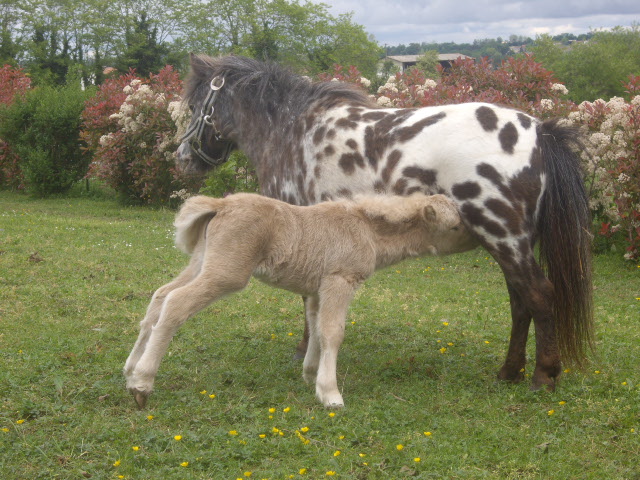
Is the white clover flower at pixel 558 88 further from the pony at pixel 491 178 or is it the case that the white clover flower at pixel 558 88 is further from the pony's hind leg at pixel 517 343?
the pony's hind leg at pixel 517 343

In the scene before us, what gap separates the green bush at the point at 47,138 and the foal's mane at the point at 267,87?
36.5 feet

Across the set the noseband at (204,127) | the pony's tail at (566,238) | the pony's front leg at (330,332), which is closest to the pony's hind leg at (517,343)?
the pony's tail at (566,238)

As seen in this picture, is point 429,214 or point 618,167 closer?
point 429,214

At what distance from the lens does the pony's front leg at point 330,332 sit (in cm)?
466

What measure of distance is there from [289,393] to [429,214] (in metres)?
1.62

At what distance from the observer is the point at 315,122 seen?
5586 millimetres

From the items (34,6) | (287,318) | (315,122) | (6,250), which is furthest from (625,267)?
(34,6)

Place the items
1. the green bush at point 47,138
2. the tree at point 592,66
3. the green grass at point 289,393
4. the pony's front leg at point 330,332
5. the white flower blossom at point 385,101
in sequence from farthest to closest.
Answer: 1. the tree at point 592,66
2. the green bush at point 47,138
3. the white flower blossom at point 385,101
4. the pony's front leg at point 330,332
5. the green grass at point 289,393

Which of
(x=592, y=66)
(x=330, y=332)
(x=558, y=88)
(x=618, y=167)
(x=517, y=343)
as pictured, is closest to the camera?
(x=330, y=332)

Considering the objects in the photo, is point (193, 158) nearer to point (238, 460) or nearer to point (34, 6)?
point (238, 460)

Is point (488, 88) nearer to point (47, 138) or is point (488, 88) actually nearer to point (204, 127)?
point (204, 127)

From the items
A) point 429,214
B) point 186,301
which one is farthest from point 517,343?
Answer: point 186,301

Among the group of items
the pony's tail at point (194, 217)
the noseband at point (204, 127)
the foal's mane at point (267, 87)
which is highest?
the foal's mane at point (267, 87)

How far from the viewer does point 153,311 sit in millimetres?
4926
